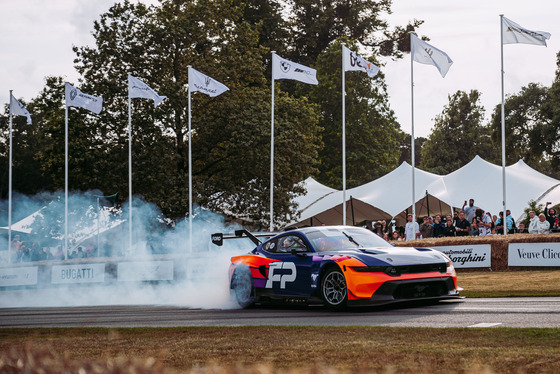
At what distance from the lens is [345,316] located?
11.5 metres

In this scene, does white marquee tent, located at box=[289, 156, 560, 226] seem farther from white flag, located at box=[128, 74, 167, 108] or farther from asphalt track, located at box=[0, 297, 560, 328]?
asphalt track, located at box=[0, 297, 560, 328]

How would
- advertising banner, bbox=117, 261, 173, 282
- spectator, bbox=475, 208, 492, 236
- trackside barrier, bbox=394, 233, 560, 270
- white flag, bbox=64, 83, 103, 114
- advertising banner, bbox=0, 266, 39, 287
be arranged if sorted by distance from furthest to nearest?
white flag, bbox=64, 83, 103, 114, advertising banner, bbox=0, 266, 39, 287, spectator, bbox=475, 208, 492, 236, advertising banner, bbox=117, 261, 173, 282, trackside barrier, bbox=394, 233, 560, 270

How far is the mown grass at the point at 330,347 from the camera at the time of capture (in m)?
6.29

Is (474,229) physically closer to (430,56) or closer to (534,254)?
(534,254)

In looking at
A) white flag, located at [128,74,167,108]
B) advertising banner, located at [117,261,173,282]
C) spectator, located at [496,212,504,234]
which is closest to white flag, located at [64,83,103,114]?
white flag, located at [128,74,167,108]

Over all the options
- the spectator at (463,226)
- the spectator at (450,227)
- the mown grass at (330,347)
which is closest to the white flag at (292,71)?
the spectator at (450,227)

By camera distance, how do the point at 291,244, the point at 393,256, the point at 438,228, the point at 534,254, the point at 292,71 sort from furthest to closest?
the point at 292,71 < the point at 438,228 < the point at 534,254 < the point at 291,244 < the point at 393,256

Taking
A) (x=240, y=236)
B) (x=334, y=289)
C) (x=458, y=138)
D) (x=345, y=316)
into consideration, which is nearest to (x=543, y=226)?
(x=240, y=236)

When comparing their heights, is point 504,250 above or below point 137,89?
below

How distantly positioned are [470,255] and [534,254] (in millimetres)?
1980

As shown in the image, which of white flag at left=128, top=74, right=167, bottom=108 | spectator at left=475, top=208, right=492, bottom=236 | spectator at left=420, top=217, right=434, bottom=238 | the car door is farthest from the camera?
white flag at left=128, top=74, right=167, bottom=108

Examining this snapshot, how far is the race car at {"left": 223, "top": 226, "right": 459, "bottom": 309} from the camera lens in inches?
460

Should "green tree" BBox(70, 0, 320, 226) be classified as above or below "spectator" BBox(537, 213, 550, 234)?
above

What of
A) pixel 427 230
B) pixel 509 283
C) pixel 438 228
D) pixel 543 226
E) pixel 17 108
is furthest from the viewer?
pixel 17 108
